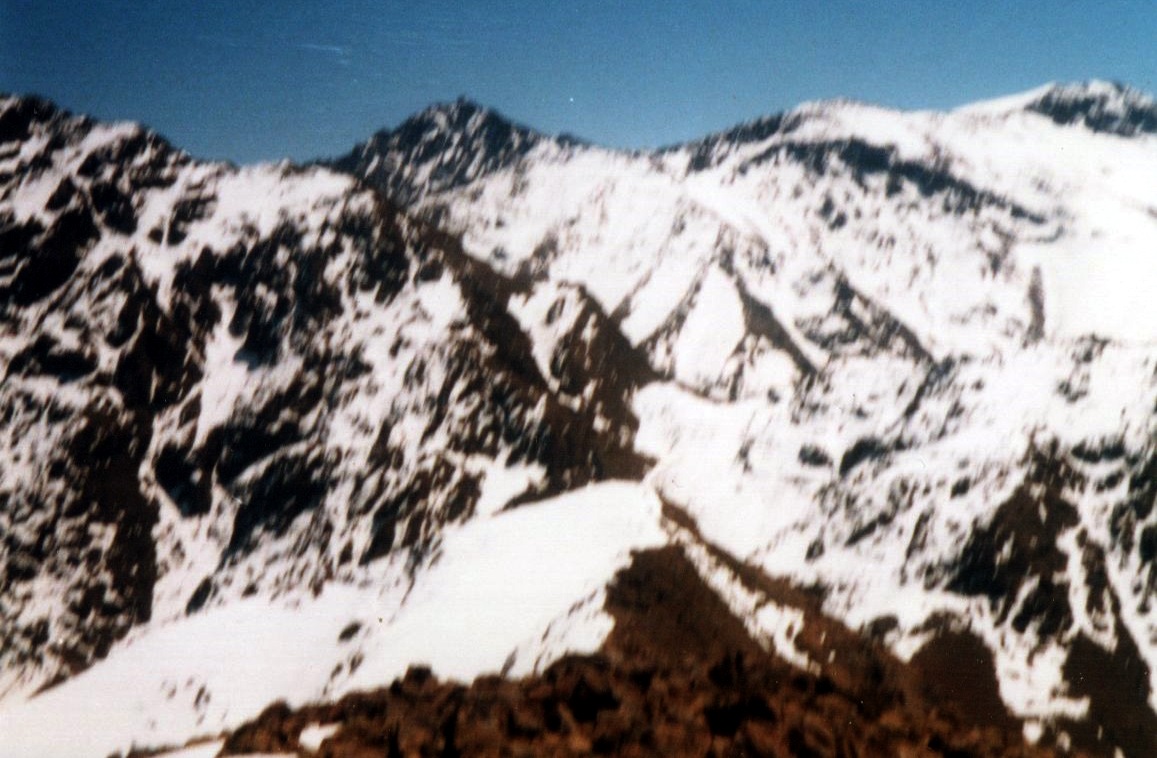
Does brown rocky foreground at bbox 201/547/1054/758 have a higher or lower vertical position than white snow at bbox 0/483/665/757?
lower

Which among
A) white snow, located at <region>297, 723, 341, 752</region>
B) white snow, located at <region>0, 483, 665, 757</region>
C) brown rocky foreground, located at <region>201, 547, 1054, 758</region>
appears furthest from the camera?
white snow, located at <region>0, 483, 665, 757</region>

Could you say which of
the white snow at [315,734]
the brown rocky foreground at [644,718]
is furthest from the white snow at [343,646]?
the white snow at [315,734]

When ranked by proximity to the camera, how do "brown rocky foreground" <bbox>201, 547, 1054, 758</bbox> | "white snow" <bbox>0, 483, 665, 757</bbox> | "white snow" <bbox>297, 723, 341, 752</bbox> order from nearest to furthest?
1. "brown rocky foreground" <bbox>201, 547, 1054, 758</bbox>
2. "white snow" <bbox>297, 723, 341, 752</bbox>
3. "white snow" <bbox>0, 483, 665, 757</bbox>

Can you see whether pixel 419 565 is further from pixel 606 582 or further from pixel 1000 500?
pixel 1000 500

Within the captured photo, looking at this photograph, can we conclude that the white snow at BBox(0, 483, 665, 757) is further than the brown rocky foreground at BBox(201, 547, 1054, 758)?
Yes

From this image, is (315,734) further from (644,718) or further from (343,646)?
(343,646)

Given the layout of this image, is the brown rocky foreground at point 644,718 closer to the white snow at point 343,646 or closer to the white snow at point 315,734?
the white snow at point 315,734

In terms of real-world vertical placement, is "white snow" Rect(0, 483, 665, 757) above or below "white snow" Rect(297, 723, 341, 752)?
above

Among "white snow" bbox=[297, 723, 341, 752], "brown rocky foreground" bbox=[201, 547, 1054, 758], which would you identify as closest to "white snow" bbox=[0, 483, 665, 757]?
"brown rocky foreground" bbox=[201, 547, 1054, 758]

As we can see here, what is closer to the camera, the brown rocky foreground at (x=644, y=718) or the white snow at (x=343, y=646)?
the brown rocky foreground at (x=644, y=718)

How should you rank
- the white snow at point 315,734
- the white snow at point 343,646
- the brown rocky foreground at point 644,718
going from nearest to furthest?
the brown rocky foreground at point 644,718, the white snow at point 315,734, the white snow at point 343,646

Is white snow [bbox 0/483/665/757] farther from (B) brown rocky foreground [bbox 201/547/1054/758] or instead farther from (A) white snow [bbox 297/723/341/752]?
(A) white snow [bbox 297/723/341/752]

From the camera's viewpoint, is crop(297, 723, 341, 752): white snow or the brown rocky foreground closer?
the brown rocky foreground

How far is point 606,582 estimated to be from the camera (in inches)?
6422
